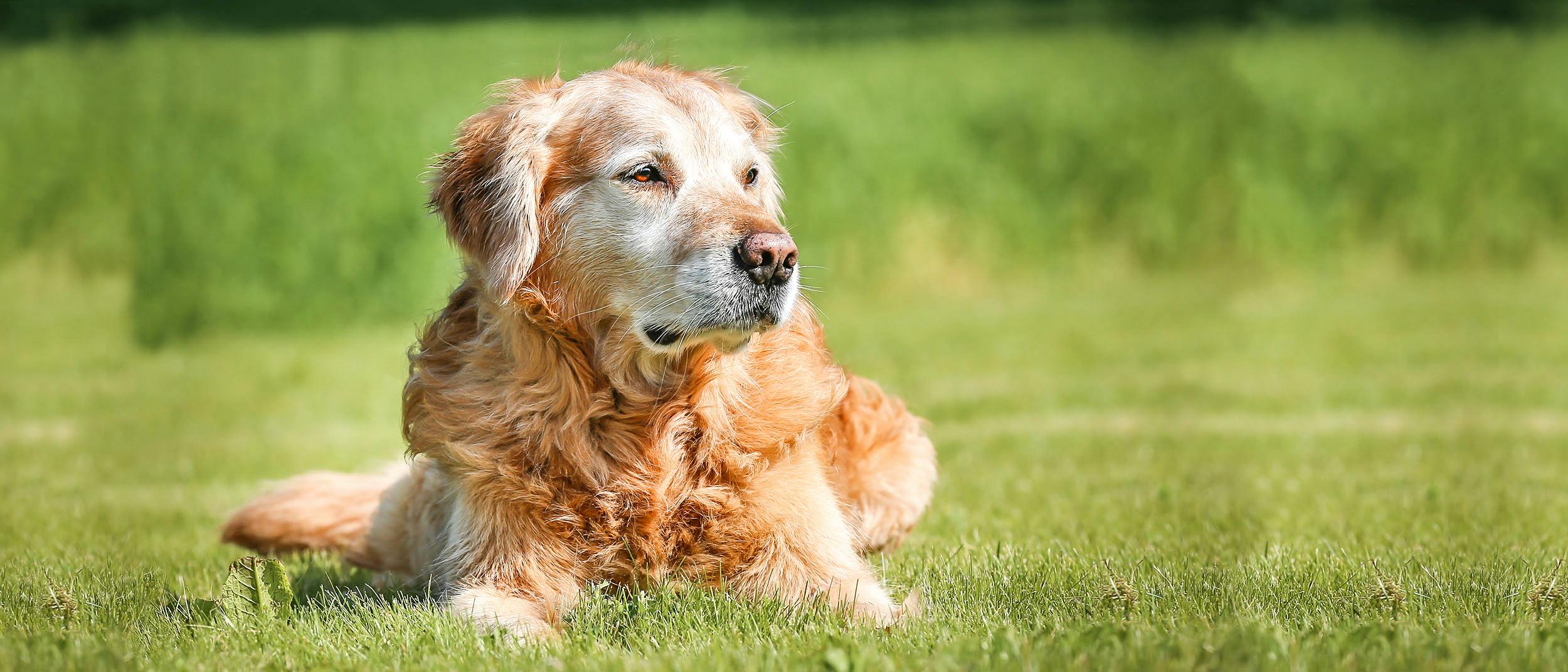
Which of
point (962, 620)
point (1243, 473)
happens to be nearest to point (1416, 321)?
point (1243, 473)

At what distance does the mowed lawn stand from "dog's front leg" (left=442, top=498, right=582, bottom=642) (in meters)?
0.15

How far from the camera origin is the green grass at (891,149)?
15.0 metres

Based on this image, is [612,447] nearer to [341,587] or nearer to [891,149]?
[341,587]

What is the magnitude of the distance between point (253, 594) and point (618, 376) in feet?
4.77

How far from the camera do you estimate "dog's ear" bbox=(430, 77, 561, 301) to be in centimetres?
440

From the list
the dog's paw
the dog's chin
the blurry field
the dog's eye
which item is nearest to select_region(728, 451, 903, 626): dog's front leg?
the blurry field

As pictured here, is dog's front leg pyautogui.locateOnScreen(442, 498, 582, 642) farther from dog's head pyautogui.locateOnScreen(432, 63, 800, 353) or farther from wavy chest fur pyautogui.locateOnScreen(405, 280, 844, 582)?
dog's head pyautogui.locateOnScreen(432, 63, 800, 353)

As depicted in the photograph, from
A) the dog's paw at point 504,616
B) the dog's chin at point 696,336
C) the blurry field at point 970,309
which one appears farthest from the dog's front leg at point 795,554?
the dog's paw at point 504,616

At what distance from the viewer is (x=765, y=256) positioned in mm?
4105

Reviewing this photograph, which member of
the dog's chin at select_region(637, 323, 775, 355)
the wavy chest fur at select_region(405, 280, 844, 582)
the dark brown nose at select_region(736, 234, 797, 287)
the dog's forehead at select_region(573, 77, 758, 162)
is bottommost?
the wavy chest fur at select_region(405, 280, 844, 582)

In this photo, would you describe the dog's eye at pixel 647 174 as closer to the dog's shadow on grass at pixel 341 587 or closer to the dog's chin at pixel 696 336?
the dog's chin at pixel 696 336

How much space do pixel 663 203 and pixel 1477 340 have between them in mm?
11744

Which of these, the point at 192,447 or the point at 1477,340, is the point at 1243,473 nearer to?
the point at 1477,340

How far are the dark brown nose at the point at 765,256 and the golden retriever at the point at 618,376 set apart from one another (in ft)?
0.05
